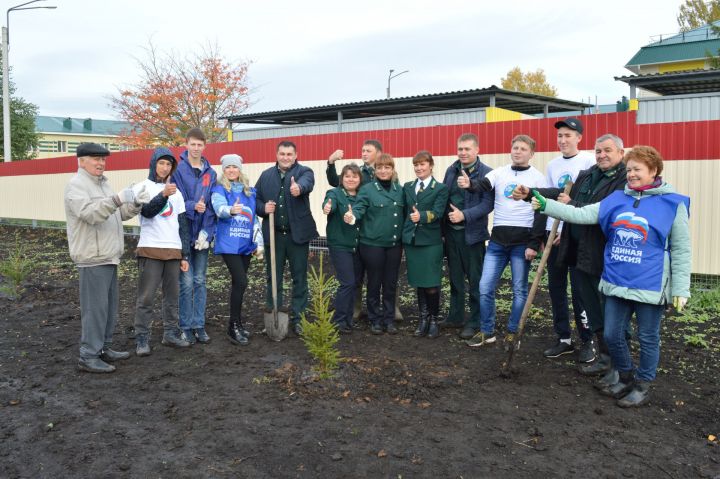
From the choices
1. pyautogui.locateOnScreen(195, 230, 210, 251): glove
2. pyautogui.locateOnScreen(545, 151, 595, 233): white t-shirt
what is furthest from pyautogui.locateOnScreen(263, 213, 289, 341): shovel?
pyautogui.locateOnScreen(545, 151, 595, 233): white t-shirt

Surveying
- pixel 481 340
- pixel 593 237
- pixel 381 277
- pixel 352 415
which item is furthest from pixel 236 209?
pixel 593 237

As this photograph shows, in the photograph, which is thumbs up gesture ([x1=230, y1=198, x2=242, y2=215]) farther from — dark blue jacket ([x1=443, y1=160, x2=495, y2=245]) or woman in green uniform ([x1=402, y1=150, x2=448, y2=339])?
dark blue jacket ([x1=443, y1=160, x2=495, y2=245])

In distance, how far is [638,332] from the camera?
4.31 m

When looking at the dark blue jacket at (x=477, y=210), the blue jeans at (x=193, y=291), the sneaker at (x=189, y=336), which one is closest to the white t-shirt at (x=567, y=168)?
the dark blue jacket at (x=477, y=210)

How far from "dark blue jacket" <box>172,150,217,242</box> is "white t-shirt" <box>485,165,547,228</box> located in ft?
8.62

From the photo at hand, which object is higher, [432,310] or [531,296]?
[531,296]

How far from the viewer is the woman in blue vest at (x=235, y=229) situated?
232 inches

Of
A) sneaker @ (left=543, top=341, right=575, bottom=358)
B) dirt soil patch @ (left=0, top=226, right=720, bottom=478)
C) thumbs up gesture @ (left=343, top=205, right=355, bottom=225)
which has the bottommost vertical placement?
dirt soil patch @ (left=0, top=226, right=720, bottom=478)

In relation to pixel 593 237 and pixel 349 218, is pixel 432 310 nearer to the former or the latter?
pixel 349 218

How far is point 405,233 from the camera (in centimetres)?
623

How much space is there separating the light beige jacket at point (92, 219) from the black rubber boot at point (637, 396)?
158 inches

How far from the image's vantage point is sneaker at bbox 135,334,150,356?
221 inches

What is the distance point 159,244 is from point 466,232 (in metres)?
2.81

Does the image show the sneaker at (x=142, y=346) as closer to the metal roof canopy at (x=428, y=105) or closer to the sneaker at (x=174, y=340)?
the sneaker at (x=174, y=340)
